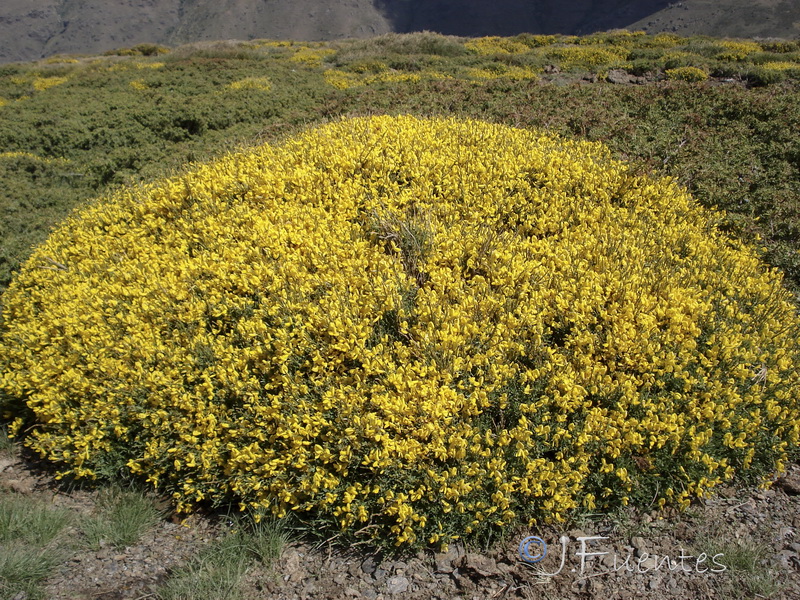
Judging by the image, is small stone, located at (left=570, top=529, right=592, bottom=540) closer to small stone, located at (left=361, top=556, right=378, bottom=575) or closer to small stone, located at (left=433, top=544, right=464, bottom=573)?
small stone, located at (left=433, top=544, right=464, bottom=573)

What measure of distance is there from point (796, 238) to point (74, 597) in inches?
277

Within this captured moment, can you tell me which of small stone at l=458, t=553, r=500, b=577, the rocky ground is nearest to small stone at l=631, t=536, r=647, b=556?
the rocky ground

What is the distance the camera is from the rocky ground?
286 cm

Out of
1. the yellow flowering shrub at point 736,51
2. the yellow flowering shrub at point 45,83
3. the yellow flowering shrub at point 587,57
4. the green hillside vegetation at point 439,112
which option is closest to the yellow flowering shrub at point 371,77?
the green hillside vegetation at point 439,112

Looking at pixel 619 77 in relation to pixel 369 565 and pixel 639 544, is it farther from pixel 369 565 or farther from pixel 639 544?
pixel 369 565

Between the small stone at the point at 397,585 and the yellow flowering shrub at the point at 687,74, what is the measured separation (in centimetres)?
1264

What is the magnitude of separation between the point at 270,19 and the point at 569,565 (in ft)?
505

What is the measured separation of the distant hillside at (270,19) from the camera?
119 m

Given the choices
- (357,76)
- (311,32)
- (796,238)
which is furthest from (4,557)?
(311,32)

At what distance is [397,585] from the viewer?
2.97 metres

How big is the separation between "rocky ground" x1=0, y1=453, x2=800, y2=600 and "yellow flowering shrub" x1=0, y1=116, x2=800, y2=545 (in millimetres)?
163

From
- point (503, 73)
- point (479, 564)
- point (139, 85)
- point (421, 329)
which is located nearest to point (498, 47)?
point (503, 73)

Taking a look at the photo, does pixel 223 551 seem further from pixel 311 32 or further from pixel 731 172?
pixel 311 32

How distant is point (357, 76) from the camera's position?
16.9 m
